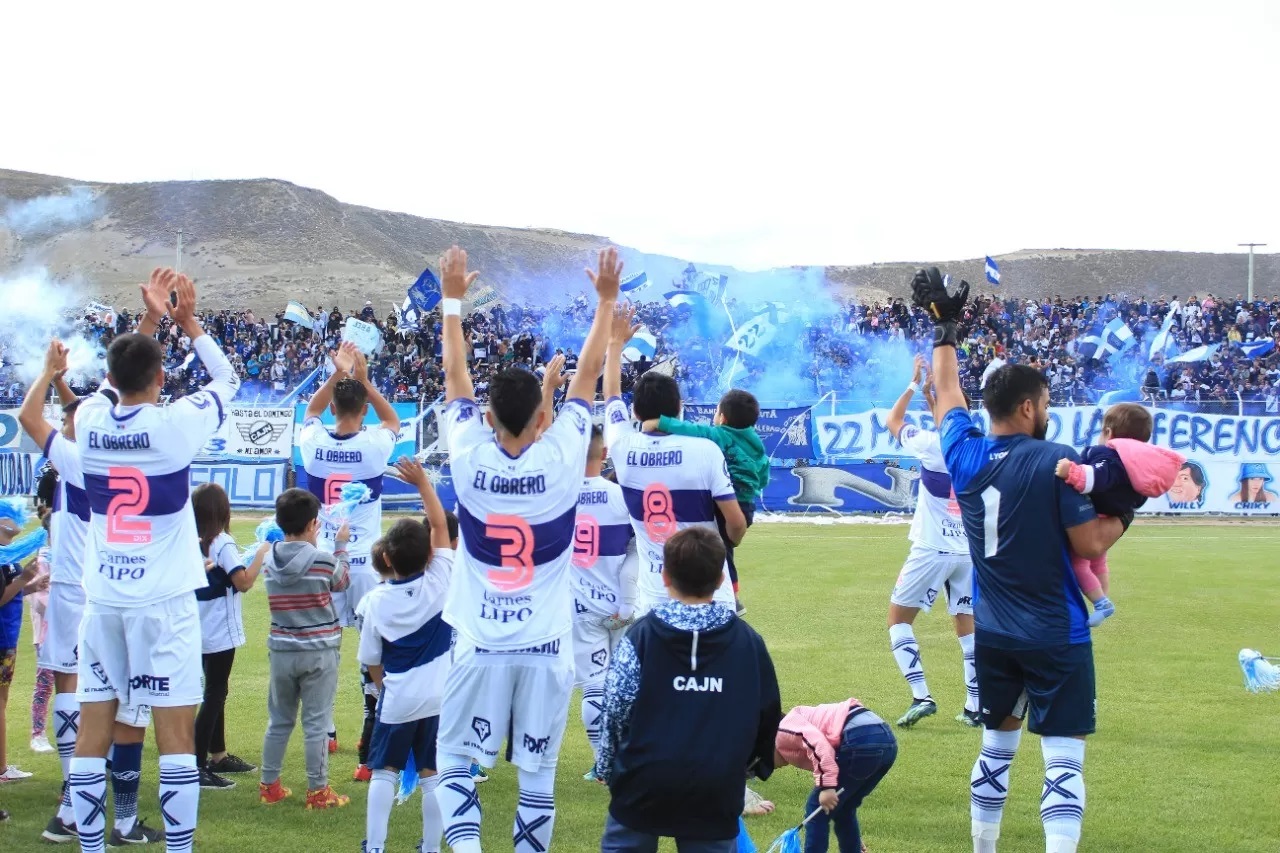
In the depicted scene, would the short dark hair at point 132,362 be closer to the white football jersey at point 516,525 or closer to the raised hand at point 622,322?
the white football jersey at point 516,525

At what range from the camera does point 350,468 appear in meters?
8.57

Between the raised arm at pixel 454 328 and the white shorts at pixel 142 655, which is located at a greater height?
the raised arm at pixel 454 328

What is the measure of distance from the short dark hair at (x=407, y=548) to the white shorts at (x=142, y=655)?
3.39ft

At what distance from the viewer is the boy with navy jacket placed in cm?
394

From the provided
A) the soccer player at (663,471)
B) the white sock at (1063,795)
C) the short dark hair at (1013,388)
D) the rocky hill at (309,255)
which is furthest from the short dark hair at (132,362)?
the rocky hill at (309,255)

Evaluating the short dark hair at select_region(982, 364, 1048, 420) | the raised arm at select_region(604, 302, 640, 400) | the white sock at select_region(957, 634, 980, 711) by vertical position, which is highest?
the raised arm at select_region(604, 302, 640, 400)

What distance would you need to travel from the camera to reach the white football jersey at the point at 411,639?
6.01m

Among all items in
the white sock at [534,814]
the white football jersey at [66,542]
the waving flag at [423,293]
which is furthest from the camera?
the waving flag at [423,293]

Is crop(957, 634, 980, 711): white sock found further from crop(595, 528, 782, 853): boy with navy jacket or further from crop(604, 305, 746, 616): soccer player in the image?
crop(595, 528, 782, 853): boy with navy jacket

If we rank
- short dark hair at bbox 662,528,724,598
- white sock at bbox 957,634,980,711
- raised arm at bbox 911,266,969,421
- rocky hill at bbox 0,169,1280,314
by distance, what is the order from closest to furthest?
short dark hair at bbox 662,528,724,598
raised arm at bbox 911,266,969,421
white sock at bbox 957,634,980,711
rocky hill at bbox 0,169,1280,314

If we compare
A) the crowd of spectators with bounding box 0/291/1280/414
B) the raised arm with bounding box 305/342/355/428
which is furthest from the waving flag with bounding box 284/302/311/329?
the raised arm with bounding box 305/342/355/428

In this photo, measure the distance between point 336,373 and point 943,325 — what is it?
374 centimetres

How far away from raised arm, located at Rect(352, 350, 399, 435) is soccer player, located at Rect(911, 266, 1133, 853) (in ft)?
10.5

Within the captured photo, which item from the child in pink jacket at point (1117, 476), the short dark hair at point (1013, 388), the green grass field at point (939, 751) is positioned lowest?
the green grass field at point (939, 751)
